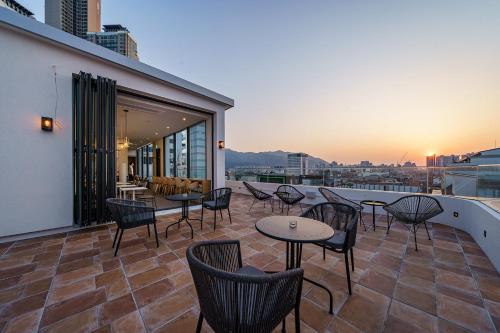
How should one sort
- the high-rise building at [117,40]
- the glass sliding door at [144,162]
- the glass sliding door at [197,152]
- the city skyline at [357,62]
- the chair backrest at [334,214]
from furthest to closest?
1. the high-rise building at [117,40]
2. the glass sliding door at [144,162]
3. the glass sliding door at [197,152]
4. the city skyline at [357,62]
5. the chair backrest at [334,214]

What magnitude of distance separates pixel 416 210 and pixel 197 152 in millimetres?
7266

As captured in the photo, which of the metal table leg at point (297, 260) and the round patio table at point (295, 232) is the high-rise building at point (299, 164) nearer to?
the round patio table at point (295, 232)

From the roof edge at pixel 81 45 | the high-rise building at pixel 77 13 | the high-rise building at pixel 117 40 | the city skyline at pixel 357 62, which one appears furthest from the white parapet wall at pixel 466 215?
the high-rise building at pixel 77 13

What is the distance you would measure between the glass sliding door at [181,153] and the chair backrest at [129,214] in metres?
6.27

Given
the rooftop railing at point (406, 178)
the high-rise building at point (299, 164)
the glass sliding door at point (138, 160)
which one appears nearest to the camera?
the rooftop railing at point (406, 178)

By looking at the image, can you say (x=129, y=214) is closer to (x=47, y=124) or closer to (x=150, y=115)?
(x=47, y=124)

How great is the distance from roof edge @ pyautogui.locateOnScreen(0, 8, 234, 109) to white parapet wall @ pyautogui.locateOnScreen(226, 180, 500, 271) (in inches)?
207

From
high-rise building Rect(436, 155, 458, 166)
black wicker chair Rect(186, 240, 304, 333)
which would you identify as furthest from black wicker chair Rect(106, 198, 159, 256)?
high-rise building Rect(436, 155, 458, 166)

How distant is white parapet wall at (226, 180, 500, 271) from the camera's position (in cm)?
246

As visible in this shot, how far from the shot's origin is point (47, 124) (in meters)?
3.32

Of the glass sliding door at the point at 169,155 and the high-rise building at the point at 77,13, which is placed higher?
the high-rise building at the point at 77,13

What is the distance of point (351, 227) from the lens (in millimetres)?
1851

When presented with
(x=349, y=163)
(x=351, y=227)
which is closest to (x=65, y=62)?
(x=351, y=227)

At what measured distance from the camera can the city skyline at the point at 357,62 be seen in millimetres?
4590
